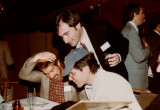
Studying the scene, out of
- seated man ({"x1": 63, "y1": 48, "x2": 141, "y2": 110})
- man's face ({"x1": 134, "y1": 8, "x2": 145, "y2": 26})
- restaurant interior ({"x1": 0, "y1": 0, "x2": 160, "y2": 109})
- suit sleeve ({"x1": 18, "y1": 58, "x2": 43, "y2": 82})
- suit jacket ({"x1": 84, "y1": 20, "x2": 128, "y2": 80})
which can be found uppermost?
restaurant interior ({"x1": 0, "y1": 0, "x2": 160, "y2": 109})

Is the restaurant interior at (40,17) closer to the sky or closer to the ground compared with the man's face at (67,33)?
closer to the sky

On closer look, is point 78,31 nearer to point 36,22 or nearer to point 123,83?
point 123,83

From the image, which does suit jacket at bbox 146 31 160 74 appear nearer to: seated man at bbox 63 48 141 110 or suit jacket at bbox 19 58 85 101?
suit jacket at bbox 19 58 85 101

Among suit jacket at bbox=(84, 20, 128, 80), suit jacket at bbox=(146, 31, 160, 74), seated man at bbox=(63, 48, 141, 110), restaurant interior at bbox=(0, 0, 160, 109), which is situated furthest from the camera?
restaurant interior at bbox=(0, 0, 160, 109)

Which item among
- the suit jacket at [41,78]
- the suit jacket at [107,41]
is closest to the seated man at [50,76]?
the suit jacket at [41,78]

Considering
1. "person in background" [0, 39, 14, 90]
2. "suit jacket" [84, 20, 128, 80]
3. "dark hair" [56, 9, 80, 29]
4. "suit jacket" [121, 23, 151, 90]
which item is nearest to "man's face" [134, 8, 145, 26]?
"suit jacket" [121, 23, 151, 90]

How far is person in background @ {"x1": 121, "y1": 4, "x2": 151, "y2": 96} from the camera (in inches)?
91.3

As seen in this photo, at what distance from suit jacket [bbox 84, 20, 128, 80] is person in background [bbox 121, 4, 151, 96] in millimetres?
165

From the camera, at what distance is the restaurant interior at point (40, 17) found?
12.6 feet

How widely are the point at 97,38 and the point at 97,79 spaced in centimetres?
74

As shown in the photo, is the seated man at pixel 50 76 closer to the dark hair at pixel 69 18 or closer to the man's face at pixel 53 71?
the man's face at pixel 53 71

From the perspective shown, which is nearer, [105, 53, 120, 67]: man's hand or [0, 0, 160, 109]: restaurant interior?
[105, 53, 120, 67]: man's hand

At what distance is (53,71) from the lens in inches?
98.0

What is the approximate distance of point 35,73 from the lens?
2.75 metres
